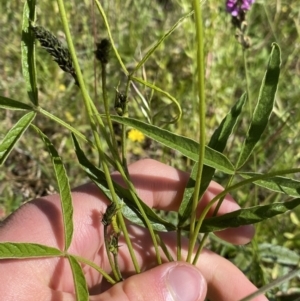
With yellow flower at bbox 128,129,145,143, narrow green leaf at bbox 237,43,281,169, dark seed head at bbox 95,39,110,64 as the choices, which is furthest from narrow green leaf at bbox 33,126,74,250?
yellow flower at bbox 128,129,145,143

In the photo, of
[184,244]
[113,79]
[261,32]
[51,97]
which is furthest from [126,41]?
Result: [184,244]

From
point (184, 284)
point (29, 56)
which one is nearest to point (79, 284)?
point (184, 284)

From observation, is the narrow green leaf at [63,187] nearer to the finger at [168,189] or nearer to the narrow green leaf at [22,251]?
the narrow green leaf at [22,251]

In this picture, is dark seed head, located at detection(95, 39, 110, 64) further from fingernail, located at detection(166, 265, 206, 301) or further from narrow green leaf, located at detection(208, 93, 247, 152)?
fingernail, located at detection(166, 265, 206, 301)

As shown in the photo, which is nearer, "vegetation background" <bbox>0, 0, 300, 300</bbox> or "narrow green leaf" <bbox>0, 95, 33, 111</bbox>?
"narrow green leaf" <bbox>0, 95, 33, 111</bbox>

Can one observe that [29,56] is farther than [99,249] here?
No

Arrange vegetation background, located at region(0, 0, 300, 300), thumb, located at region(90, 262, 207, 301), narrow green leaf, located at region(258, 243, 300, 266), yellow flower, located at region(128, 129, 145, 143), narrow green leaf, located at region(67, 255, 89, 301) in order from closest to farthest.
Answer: narrow green leaf, located at region(67, 255, 89, 301) < thumb, located at region(90, 262, 207, 301) < narrow green leaf, located at region(258, 243, 300, 266) < vegetation background, located at region(0, 0, 300, 300) < yellow flower, located at region(128, 129, 145, 143)

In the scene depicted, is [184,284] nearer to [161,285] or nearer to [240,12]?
[161,285]
